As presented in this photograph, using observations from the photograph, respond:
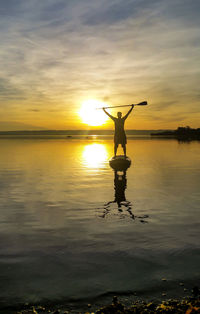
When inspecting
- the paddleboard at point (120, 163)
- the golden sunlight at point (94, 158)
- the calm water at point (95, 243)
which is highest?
the paddleboard at point (120, 163)

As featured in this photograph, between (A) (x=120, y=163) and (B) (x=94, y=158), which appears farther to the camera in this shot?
(B) (x=94, y=158)

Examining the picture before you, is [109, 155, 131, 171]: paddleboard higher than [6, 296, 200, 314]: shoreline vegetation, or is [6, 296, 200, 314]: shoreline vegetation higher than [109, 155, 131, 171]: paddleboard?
[109, 155, 131, 171]: paddleboard

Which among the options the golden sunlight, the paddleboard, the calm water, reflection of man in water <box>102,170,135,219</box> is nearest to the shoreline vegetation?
the calm water

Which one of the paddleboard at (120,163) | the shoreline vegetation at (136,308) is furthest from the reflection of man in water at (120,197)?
the shoreline vegetation at (136,308)

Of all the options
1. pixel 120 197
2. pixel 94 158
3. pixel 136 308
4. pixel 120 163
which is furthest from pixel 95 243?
pixel 94 158

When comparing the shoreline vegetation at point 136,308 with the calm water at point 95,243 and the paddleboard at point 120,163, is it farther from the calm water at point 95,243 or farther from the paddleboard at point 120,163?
the paddleboard at point 120,163

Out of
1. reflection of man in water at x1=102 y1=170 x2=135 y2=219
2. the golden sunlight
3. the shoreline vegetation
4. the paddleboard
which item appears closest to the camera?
the shoreline vegetation

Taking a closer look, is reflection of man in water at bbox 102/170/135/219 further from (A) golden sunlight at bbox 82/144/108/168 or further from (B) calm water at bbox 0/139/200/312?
(A) golden sunlight at bbox 82/144/108/168

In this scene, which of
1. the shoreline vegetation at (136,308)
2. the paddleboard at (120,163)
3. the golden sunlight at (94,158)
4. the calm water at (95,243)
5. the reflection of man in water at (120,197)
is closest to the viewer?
the shoreline vegetation at (136,308)

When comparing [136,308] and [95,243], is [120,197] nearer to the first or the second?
[95,243]

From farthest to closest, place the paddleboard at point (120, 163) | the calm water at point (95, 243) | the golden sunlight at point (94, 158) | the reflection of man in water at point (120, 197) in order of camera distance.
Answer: the golden sunlight at point (94, 158) → the paddleboard at point (120, 163) → the reflection of man in water at point (120, 197) → the calm water at point (95, 243)

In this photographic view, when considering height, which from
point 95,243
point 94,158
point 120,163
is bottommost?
point 95,243

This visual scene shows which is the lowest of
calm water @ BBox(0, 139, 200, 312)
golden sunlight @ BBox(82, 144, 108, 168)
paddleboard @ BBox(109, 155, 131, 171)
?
calm water @ BBox(0, 139, 200, 312)

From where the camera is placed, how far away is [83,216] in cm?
927
